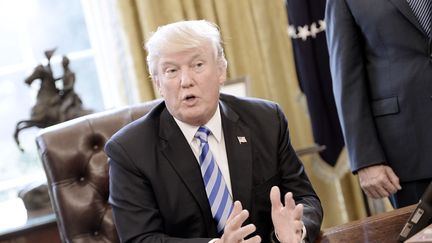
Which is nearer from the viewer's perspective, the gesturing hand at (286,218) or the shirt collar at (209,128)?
the gesturing hand at (286,218)

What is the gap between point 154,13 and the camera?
3.90 m

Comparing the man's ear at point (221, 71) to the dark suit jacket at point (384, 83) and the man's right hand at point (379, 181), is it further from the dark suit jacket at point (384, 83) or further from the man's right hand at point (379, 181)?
the man's right hand at point (379, 181)

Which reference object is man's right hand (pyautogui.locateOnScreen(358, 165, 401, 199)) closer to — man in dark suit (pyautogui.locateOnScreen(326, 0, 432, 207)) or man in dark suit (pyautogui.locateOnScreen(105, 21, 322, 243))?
man in dark suit (pyautogui.locateOnScreen(326, 0, 432, 207))

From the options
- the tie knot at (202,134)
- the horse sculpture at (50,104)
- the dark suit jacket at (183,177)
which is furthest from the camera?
the horse sculpture at (50,104)

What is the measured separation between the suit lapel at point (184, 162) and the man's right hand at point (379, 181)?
0.68 metres

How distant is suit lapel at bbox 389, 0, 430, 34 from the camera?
7.94ft

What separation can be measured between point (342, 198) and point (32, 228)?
2.08m

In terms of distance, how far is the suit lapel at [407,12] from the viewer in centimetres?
242

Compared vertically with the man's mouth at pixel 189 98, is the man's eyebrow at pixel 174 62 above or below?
above

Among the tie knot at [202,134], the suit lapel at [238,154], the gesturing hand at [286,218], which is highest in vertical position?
the tie knot at [202,134]

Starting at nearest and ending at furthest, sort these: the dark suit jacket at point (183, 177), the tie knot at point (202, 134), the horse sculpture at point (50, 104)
Result: the dark suit jacket at point (183, 177), the tie knot at point (202, 134), the horse sculpture at point (50, 104)

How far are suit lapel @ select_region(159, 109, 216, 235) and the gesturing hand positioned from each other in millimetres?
290

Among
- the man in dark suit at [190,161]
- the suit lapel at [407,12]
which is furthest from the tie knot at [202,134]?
the suit lapel at [407,12]

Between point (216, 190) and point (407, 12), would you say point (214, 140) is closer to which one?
point (216, 190)
